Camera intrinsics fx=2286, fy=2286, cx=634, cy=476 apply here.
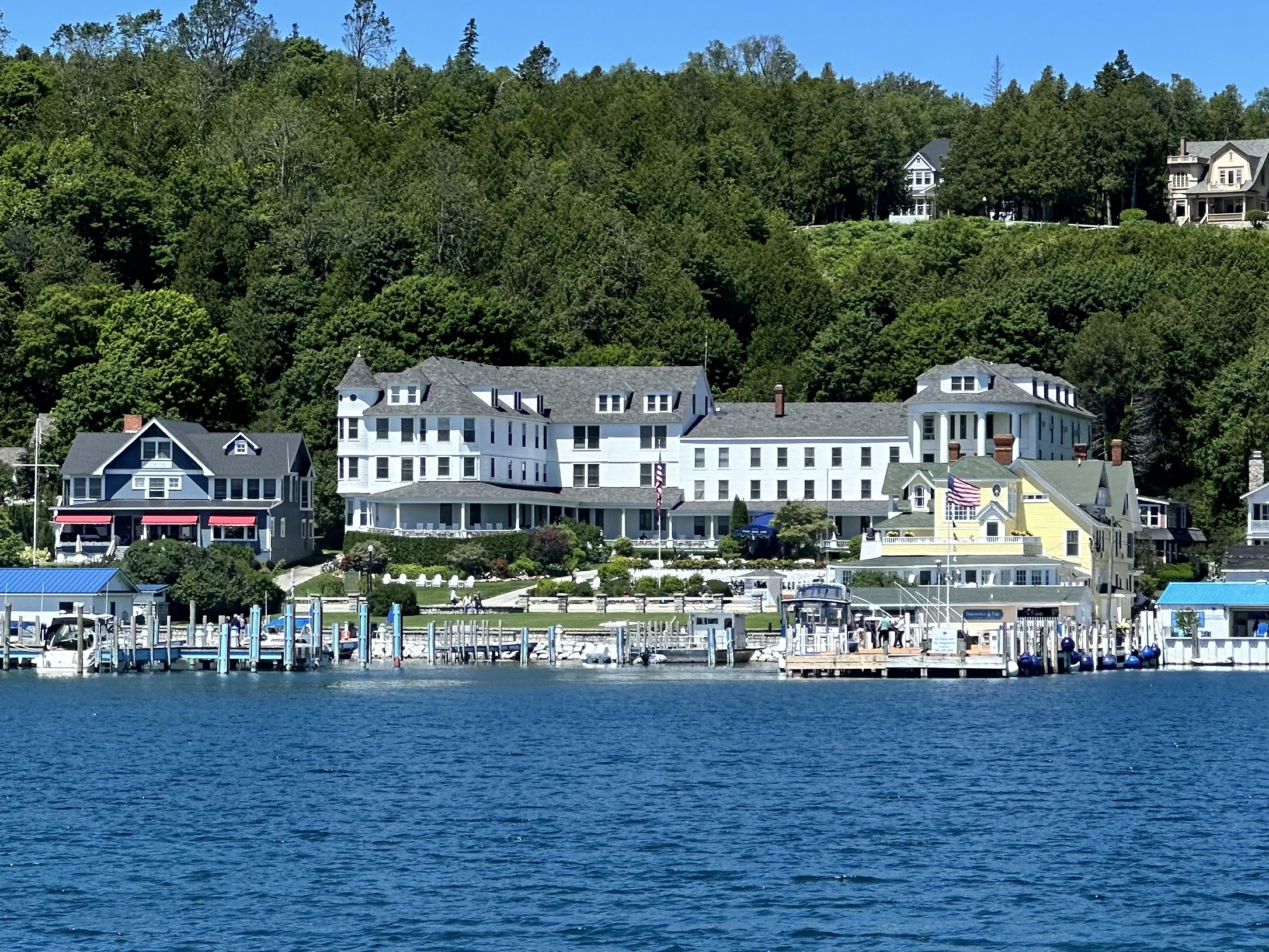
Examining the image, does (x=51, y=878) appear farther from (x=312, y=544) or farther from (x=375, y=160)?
(x=375, y=160)

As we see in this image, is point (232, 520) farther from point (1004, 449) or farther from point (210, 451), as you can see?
point (1004, 449)

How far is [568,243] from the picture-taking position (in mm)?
150125

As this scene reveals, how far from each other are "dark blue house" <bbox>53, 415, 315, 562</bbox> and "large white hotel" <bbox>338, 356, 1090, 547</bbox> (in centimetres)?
410

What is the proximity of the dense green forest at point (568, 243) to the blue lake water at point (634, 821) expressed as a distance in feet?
155

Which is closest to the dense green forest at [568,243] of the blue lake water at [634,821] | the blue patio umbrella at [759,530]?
the blue patio umbrella at [759,530]

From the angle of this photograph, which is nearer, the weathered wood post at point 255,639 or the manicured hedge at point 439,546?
the weathered wood post at point 255,639

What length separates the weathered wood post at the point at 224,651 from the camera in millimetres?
88125

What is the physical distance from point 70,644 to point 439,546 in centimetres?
2230

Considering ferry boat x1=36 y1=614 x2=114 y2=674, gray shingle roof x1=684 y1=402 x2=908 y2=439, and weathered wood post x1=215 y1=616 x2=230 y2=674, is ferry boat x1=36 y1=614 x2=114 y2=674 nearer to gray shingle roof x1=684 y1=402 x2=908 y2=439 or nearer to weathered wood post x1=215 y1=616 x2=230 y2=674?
weathered wood post x1=215 y1=616 x2=230 y2=674

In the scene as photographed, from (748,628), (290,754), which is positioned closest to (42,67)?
(748,628)

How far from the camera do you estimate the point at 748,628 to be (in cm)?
9756

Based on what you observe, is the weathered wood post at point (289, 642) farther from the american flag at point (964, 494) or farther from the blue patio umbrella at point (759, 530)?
the blue patio umbrella at point (759, 530)

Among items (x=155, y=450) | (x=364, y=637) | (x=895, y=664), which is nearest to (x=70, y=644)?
(x=364, y=637)

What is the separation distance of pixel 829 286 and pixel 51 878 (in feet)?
364
